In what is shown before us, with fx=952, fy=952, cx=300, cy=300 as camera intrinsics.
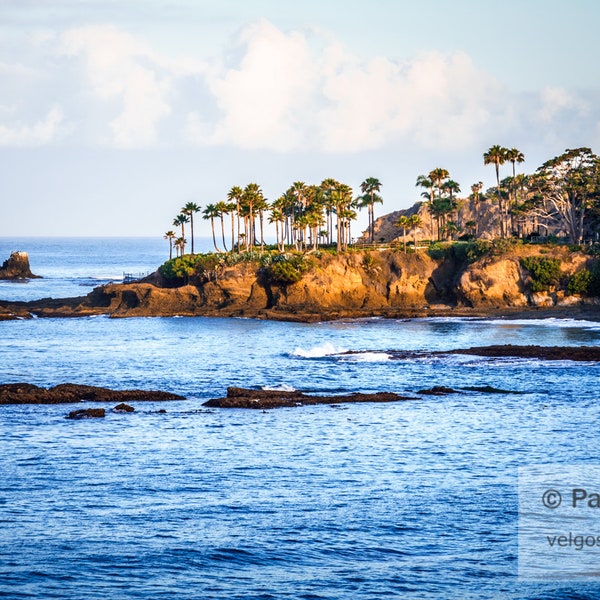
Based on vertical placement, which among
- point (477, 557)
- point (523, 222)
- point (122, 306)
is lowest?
point (477, 557)

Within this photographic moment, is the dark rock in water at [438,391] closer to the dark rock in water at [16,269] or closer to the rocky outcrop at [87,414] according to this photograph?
the rocky outcrop at [87,414]

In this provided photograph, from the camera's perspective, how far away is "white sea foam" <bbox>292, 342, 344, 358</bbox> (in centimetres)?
7356

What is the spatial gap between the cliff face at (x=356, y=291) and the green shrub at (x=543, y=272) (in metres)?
0.61

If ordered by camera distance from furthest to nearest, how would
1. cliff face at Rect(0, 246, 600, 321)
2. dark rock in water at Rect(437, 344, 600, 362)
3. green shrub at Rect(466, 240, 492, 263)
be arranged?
green shrub at Rect(466, 240, 492, 263)
cliff face at Rect(0, 246, 600, 321)
dark rock in water at Rect(437, 344, 600, 362)

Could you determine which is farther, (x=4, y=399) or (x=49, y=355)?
(x=49, y=355)

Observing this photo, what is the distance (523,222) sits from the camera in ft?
439

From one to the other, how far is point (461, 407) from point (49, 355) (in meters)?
36.5

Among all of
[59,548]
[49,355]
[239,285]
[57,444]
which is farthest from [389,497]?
[239,285]

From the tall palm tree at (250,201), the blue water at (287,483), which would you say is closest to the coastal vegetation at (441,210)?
the tall palm tree at (250,201)

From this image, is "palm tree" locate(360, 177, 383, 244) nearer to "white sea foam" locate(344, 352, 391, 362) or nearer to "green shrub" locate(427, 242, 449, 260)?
"green shrub" locate(427, 242, 449, 260)

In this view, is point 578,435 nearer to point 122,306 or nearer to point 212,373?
point 212,373

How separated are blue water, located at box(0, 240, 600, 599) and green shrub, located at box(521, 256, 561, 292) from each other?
38.2 metres

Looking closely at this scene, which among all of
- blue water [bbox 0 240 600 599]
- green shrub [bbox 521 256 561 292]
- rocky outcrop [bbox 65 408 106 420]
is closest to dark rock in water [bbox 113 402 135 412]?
blue water [bbox 0 240 600 599]

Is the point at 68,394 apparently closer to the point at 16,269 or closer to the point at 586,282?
the point at 586,282
